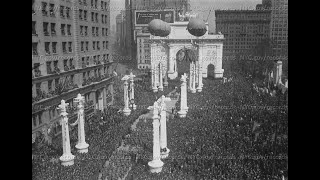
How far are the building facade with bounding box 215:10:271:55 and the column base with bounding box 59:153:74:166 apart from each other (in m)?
7.13

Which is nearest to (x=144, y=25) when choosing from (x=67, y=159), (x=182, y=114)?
(x=182, y=114)

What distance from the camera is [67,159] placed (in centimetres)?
1099

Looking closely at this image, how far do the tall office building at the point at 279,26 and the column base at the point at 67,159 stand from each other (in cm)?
819

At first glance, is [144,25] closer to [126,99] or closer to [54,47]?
[126,99]

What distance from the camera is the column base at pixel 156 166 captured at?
10380mm

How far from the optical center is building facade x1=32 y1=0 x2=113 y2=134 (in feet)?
40.0

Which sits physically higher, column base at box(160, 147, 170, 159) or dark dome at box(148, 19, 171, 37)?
dark dome at box(148, 19, 171, 37)

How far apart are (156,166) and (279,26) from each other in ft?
22.1

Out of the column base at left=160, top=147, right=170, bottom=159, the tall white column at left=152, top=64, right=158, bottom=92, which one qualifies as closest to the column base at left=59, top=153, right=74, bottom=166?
the column base at left=160, top=147, right=170, bottom=159

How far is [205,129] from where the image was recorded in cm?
1219

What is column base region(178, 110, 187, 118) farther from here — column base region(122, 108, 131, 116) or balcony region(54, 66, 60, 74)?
balcony region(54, 66, 60, 74)

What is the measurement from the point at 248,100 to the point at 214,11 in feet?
11.9
